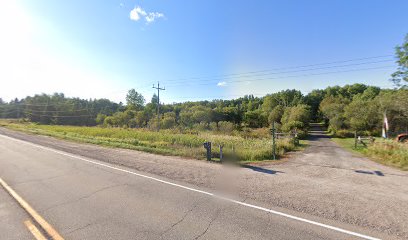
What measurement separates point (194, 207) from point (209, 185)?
5.86 feet

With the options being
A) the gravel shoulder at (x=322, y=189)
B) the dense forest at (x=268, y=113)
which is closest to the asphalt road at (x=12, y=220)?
the gravel shoulder at (x=322, y=189)

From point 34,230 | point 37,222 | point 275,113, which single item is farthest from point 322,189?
point 275,113

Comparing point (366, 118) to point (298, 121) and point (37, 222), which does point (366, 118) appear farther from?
point (37, 222)

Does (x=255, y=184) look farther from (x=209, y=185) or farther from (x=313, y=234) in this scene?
(x=313, y=234)

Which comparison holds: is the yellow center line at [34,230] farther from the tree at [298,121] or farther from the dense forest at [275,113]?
the tree at [298,121]

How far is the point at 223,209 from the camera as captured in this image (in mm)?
4664

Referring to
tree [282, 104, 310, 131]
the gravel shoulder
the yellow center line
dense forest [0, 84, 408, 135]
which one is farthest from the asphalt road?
tree [282, 104, 310, 131]

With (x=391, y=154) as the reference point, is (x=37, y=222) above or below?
below

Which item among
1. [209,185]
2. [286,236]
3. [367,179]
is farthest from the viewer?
[367,179]

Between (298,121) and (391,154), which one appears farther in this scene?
(298,121)

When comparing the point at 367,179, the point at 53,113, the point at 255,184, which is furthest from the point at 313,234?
the point at 53,113

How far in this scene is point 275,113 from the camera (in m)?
51.5

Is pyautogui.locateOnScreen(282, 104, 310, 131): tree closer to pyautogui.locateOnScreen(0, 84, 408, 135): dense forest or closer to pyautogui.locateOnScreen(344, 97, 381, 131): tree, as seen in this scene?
pyautogui.locateOnScreen(0, 84, 408, 135): dense forest

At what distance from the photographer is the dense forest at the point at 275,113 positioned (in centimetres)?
3131
